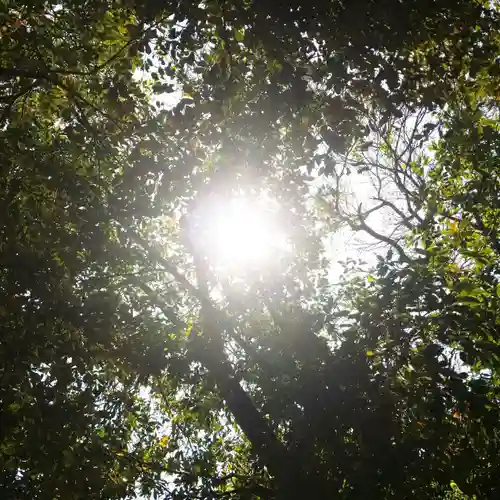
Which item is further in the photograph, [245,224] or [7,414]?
[245,224]

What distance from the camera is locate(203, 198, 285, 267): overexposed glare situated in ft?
15.7

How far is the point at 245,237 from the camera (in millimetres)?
5207

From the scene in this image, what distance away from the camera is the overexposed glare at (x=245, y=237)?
479 centimetres

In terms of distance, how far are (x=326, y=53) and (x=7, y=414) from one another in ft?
13.8

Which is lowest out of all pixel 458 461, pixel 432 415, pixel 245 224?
pixel 458 461

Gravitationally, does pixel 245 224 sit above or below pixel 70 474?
above

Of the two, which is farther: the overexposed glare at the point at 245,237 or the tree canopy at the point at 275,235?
the overexposed glare at the point at 245,237

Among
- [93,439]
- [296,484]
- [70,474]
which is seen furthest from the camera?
[296,484]

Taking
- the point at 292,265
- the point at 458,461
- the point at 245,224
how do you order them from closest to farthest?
the point at 458,461 → the point at 245,224 → the point at 292,265

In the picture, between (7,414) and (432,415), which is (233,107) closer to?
(432,415)

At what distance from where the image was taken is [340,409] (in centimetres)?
439

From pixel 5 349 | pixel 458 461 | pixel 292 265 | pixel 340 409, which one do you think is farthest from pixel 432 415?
pixel 5 349

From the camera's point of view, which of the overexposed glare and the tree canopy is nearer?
the tree canopy

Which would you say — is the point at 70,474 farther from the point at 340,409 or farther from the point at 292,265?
the point at 292,265
